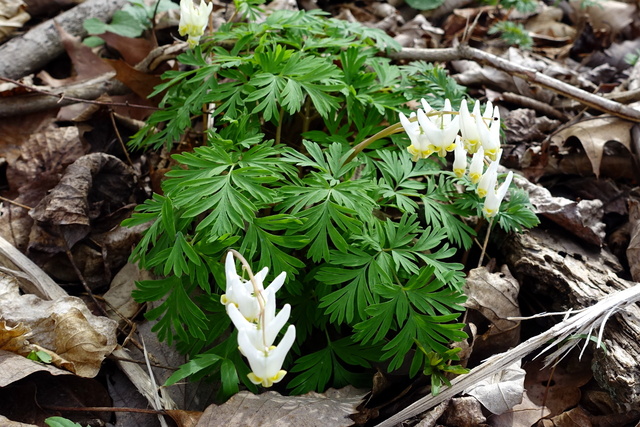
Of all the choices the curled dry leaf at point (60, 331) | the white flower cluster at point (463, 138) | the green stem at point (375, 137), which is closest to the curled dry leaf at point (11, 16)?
the curled dry leaf at point (60, 331)

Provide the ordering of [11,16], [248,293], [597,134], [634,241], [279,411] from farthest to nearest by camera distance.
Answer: [11,16], [597,134], [634,241], [279,411], [248,293]

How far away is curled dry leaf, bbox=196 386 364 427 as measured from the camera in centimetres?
259

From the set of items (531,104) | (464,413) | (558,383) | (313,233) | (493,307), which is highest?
(313,233)

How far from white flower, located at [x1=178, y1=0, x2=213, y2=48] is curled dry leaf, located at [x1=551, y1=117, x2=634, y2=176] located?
289 centimetres

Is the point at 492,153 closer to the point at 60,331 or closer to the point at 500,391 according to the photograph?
the point at 500,391

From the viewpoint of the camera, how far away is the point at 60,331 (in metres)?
2.87

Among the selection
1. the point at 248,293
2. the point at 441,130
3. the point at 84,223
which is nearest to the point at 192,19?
the point at 84,223

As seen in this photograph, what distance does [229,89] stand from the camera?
3.31 meters

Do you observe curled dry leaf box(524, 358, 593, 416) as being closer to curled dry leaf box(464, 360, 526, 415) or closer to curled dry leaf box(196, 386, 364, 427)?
curled dry leaf box(464, 360, 526, 415)

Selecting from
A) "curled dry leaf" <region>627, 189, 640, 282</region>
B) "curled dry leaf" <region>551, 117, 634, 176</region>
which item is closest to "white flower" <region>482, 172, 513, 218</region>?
"curled dry leaf" <region>627, 189, 640, 282</region>

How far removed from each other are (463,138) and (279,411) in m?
1.64

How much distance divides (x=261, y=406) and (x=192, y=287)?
694 millimetres

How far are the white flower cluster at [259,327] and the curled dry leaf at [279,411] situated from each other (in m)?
0.56

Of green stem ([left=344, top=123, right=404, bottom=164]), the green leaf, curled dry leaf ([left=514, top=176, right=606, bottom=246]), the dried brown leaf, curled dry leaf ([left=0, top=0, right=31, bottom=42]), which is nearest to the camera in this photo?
the green leaf
